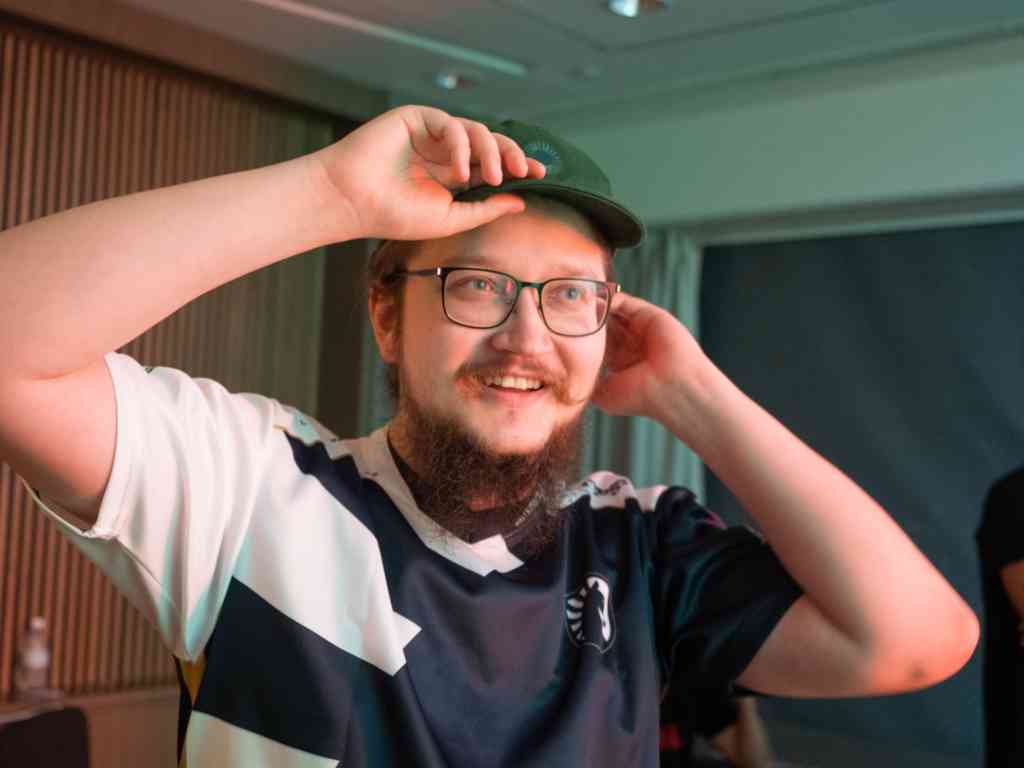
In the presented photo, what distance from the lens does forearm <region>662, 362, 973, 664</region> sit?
1127 mm

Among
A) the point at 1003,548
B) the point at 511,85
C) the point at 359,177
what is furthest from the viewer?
the point at 511,85

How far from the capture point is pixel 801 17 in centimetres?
291


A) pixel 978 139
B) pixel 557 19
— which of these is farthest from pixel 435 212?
pixel 978 139

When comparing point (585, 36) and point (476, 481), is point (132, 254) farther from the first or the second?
point (585, 36)

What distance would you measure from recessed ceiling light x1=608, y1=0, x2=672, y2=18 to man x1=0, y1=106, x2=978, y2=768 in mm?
1801

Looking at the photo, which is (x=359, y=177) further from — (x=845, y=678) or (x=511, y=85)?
(x=511, y=85)

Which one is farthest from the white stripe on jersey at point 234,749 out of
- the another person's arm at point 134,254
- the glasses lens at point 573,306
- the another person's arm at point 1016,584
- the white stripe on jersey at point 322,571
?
the another person's arm at point 1016,584

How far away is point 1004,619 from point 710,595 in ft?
4.42

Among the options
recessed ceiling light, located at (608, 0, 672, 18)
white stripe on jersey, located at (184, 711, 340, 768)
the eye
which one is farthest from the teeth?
recessed ceiling light, located at (608, 0, 672, 18)

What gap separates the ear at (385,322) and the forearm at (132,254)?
1.18ft

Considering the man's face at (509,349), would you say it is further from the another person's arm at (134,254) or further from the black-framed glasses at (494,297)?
the another person's arm at (134,254)

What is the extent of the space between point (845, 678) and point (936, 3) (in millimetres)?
2246

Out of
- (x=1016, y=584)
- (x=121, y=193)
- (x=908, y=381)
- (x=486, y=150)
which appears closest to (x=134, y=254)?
(x=486, y=150)

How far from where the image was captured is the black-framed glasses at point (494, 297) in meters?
1.12
